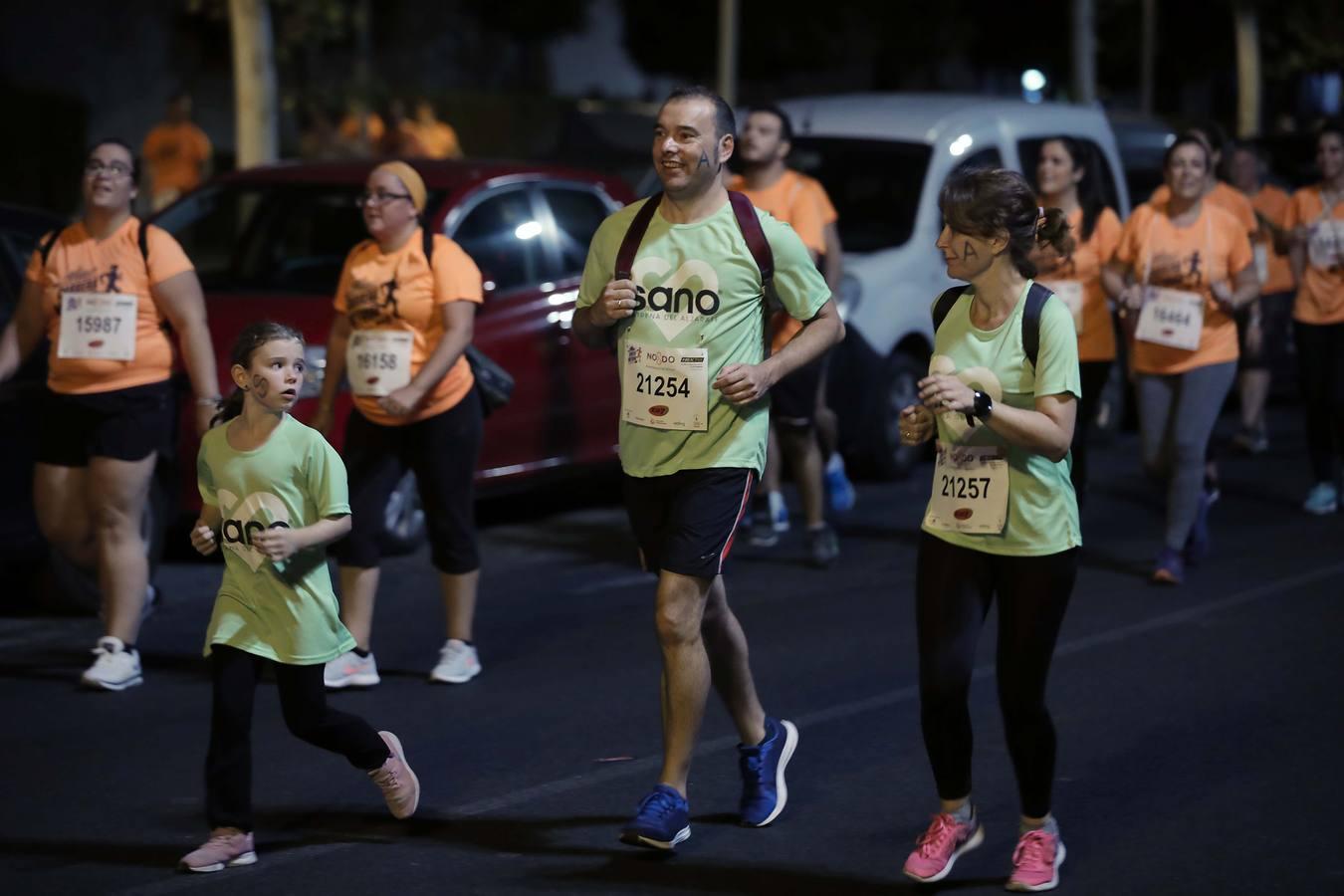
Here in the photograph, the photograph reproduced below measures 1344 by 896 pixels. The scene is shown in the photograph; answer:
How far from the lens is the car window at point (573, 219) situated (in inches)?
409

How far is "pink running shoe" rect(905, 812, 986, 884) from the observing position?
518 centimetres

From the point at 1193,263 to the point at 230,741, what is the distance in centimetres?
528

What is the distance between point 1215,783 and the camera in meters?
6.17

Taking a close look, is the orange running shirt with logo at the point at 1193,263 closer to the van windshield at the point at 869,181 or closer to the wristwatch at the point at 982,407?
the van windshield at the point at 869,181

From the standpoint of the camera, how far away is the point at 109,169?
23.6 ft

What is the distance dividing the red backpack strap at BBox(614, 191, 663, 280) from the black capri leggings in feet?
6.27

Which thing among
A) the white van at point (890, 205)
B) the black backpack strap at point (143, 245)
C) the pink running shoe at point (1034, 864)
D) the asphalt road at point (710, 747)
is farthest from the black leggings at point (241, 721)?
the white van at point (890, 205)

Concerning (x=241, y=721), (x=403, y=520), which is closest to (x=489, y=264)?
(x=403, y=520)

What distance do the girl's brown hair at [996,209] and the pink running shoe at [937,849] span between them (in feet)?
4.47

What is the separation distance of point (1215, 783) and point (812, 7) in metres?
39.6

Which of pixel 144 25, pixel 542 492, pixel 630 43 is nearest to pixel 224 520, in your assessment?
pixel 542 492

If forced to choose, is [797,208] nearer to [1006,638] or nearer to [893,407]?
[893,407]

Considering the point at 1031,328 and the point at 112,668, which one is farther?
the point at 112,668

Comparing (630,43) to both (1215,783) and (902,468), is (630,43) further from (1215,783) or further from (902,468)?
(1215,783)
